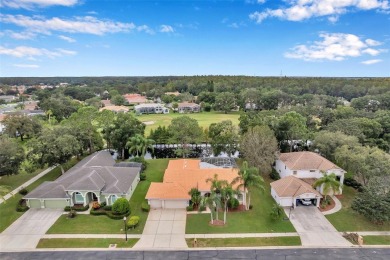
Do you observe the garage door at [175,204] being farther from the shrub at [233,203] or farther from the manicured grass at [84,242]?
the manicured grass at [84,242]

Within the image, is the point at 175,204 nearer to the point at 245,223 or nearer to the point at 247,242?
the point at 245,223

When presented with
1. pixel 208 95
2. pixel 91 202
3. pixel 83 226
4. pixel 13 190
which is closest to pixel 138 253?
pixel 83 226

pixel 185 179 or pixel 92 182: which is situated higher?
pixel 92 182

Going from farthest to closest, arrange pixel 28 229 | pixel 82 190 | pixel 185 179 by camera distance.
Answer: pixel 185 179, pixel 82 190, pixel 28 229

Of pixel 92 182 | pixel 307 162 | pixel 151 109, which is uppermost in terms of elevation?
pixel 151 109

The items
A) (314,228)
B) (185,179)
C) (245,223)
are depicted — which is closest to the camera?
(314,228)

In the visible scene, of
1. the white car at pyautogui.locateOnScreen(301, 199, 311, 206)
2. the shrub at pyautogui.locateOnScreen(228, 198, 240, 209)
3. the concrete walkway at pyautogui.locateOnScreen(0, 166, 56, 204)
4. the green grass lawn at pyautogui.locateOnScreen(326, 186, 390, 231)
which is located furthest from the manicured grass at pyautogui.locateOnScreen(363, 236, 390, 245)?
the concrete walkway at pyautogui.locateOnScreen(0, 166, 56, 204)

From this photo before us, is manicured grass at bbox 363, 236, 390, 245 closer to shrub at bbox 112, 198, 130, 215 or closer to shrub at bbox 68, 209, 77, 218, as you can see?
shrub at bbox 112, 198, 130, 215

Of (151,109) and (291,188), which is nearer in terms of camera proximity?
(291,188)

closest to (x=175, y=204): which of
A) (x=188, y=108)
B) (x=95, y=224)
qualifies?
(x=95, y=224)
